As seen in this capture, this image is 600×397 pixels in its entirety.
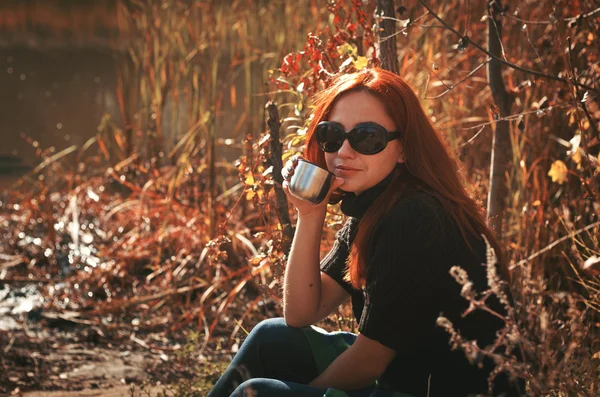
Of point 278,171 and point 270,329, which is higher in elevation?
point 278,171

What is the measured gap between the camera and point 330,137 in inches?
90.4

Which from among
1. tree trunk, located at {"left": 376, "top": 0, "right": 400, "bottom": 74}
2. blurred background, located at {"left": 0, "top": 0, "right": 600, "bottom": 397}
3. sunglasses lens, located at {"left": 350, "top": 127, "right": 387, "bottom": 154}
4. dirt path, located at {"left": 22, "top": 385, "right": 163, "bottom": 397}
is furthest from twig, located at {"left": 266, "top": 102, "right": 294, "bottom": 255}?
dirt path, located at {"left": 22, "top": 385, "right": 163, "bottom": 397}

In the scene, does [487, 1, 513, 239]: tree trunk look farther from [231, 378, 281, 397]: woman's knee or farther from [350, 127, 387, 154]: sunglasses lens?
[231, 378, 281, 397]: woman's knee

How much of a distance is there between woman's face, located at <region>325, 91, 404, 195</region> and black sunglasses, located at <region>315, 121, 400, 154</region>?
0.05ft

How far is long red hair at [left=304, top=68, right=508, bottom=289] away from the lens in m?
2.20

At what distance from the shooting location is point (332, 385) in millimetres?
2186

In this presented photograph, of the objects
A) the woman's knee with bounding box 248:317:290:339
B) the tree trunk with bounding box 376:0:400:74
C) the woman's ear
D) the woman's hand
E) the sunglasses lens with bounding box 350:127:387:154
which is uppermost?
the tree trunk with bounding box 376:0:400:74

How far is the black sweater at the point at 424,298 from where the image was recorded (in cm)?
207

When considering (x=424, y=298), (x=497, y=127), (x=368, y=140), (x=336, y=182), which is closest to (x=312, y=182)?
(x=336, y=182)

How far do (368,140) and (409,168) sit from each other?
127 millimetres

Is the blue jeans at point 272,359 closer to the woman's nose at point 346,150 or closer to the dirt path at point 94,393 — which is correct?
the woman's nose at point 346,150

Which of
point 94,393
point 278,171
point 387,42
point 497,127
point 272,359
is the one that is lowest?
point 94,393

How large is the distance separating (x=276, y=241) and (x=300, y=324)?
23.8 inches

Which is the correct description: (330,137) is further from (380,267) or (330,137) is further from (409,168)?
(380,267)
